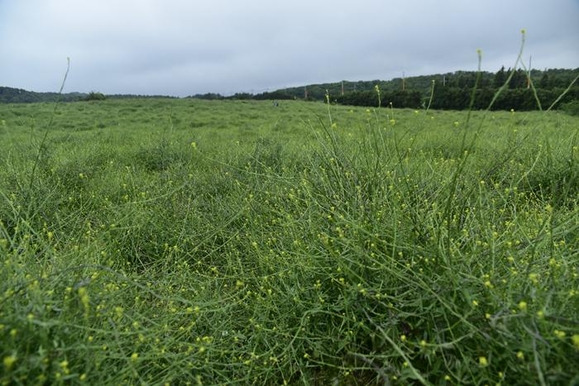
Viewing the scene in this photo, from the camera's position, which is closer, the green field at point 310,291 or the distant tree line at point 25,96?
the green field at point 310,291

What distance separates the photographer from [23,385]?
1.19m

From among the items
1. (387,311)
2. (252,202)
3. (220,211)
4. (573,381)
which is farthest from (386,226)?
(220,211)

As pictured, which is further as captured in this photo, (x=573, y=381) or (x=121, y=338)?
(x=121, y=338)

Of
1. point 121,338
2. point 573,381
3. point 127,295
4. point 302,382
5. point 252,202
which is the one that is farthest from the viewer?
point 252,202

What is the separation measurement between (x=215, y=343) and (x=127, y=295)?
0.61m

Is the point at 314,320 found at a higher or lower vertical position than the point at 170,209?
lower

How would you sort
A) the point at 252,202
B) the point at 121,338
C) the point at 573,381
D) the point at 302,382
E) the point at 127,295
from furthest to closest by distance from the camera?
the point at 252,202 → the point at 127,295 → the point at 302,382 → the point at 121,338 → the point at 573,381

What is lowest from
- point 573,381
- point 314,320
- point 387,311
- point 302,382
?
point 302,382

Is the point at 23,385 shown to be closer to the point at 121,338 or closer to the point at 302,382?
the point at 121,338

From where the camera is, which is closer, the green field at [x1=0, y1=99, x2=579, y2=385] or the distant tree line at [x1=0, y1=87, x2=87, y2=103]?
the green field at [x1=0, y1=99, x2=579, y2=385]

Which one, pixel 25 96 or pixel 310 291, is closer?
pixel 310 291

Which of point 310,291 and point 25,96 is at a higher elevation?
point 25,96

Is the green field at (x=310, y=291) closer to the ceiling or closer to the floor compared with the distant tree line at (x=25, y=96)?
closer to the floor

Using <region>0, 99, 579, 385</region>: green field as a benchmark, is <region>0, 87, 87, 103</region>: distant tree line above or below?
above
